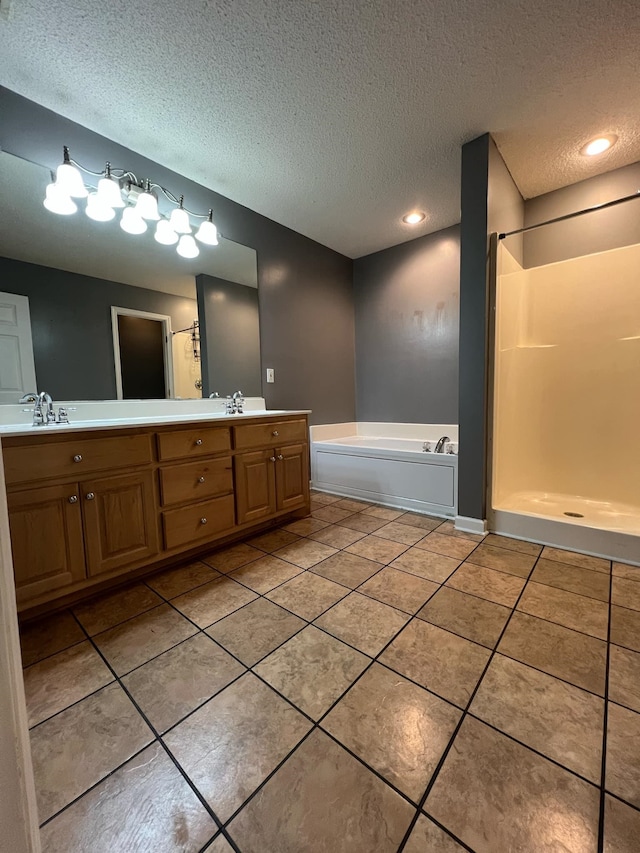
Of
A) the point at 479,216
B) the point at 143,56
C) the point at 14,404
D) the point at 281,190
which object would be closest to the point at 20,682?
the point at 14,404

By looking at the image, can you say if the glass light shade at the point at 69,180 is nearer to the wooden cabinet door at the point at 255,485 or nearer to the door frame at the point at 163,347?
the door frame at the point at 163,347

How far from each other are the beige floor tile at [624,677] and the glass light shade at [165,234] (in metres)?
2.96

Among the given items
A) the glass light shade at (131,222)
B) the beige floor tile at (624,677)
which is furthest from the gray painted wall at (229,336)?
the beige floor tile at (624,677)

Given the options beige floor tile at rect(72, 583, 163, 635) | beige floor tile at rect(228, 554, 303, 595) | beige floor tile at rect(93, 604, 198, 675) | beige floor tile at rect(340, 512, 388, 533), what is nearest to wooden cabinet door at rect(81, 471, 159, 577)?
beige floor tile at rect(72, 583, 163, 635)

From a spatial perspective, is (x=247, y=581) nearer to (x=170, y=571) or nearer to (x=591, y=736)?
(x=170, y=571)

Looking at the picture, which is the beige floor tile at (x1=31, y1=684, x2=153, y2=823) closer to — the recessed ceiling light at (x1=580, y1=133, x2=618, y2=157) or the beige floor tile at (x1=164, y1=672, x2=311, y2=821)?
the beige floor tile at (x1=164, y1=672, x2=311, y2=821)

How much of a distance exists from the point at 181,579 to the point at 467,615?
1.33 meters

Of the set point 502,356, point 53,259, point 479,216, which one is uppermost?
point 479,216

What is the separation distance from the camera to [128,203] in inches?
79.6

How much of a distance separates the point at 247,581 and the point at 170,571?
45 cm

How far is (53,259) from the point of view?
70.4 inches

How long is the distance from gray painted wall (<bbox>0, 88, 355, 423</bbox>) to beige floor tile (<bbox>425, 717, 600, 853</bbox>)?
2466 millimetres

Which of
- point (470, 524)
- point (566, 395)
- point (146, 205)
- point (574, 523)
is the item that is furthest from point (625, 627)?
point (146, 205)

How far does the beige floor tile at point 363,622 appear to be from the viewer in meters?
1.23
